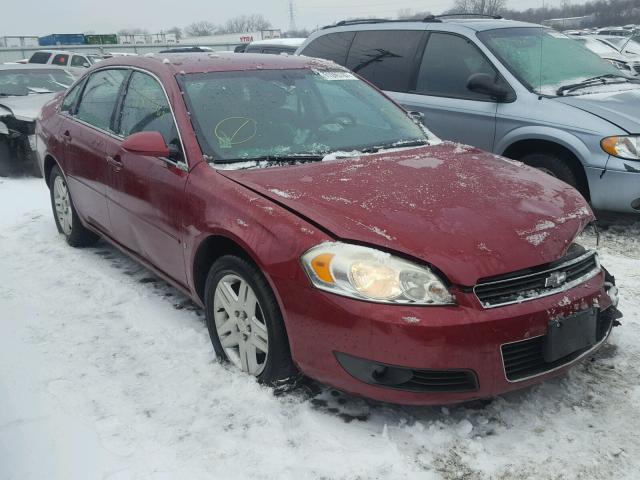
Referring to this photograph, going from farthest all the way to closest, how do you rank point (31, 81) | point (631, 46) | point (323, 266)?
point (631, 46) → point (31, 81) → point (323, 266)

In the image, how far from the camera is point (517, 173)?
326cm

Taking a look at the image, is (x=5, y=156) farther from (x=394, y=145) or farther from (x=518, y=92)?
(x=518, y=92)

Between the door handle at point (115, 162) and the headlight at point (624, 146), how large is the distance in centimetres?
360

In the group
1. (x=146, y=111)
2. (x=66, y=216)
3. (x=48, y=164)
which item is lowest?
(x=66, y=216)

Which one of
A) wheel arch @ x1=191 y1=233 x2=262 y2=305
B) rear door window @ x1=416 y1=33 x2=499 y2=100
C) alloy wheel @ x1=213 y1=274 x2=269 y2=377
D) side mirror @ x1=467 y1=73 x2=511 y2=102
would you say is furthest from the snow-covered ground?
rear door window @ x1=416 y1=33 x2=499 y2=100

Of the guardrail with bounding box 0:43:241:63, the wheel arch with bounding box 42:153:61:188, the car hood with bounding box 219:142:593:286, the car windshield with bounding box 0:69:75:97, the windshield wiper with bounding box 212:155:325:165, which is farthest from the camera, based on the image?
the guardrail with bounding box 0:43:241:63

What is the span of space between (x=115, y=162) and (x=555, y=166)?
344 centimetres

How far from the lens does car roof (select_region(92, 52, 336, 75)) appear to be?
12.2ft

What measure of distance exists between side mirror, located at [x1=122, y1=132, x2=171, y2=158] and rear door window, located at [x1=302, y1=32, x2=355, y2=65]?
3.81 meters

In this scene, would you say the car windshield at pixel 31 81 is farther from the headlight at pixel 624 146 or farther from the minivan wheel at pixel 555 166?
the headlight at pixel 624 146

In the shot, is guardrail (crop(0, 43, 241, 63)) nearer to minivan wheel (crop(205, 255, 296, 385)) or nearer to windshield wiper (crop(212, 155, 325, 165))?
windshield wiper (crop(212, 155, 325, 165))

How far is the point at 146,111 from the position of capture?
3779mm

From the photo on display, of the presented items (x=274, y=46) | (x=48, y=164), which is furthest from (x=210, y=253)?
(x=274, y=46)

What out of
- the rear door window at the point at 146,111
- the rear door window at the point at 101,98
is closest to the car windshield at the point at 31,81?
the rear door window at the point at 101,98
